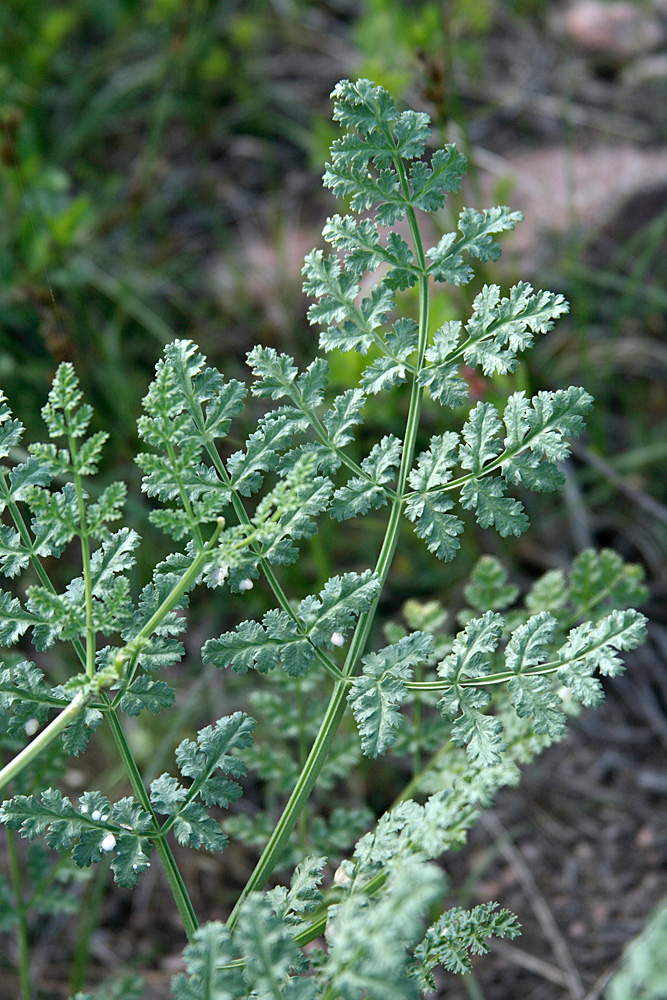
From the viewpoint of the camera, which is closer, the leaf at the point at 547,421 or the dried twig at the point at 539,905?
the leaf at the point at 547,421

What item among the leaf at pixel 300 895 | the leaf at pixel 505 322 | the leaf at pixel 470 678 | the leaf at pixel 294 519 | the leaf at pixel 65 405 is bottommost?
the leaf at pixel 300 895

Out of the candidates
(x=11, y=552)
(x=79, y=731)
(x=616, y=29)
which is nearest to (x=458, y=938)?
(x=79, y=731)

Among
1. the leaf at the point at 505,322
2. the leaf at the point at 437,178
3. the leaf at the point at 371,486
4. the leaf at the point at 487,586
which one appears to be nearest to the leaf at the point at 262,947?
the leaf at the point at 371,486

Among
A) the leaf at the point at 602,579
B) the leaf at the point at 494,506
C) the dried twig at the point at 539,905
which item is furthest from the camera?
the dried twig at the point at 539,905

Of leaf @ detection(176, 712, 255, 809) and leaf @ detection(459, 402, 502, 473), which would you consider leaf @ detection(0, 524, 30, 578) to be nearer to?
leaf @ detection(176, 712, 255, 809)

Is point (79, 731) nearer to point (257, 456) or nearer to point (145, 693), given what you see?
point (145, 693)

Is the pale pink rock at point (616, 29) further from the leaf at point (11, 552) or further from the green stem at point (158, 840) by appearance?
the green stem at point (158, 840)

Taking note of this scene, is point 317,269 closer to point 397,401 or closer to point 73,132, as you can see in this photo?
point 397,401

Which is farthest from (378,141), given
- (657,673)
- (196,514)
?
(657,673)
